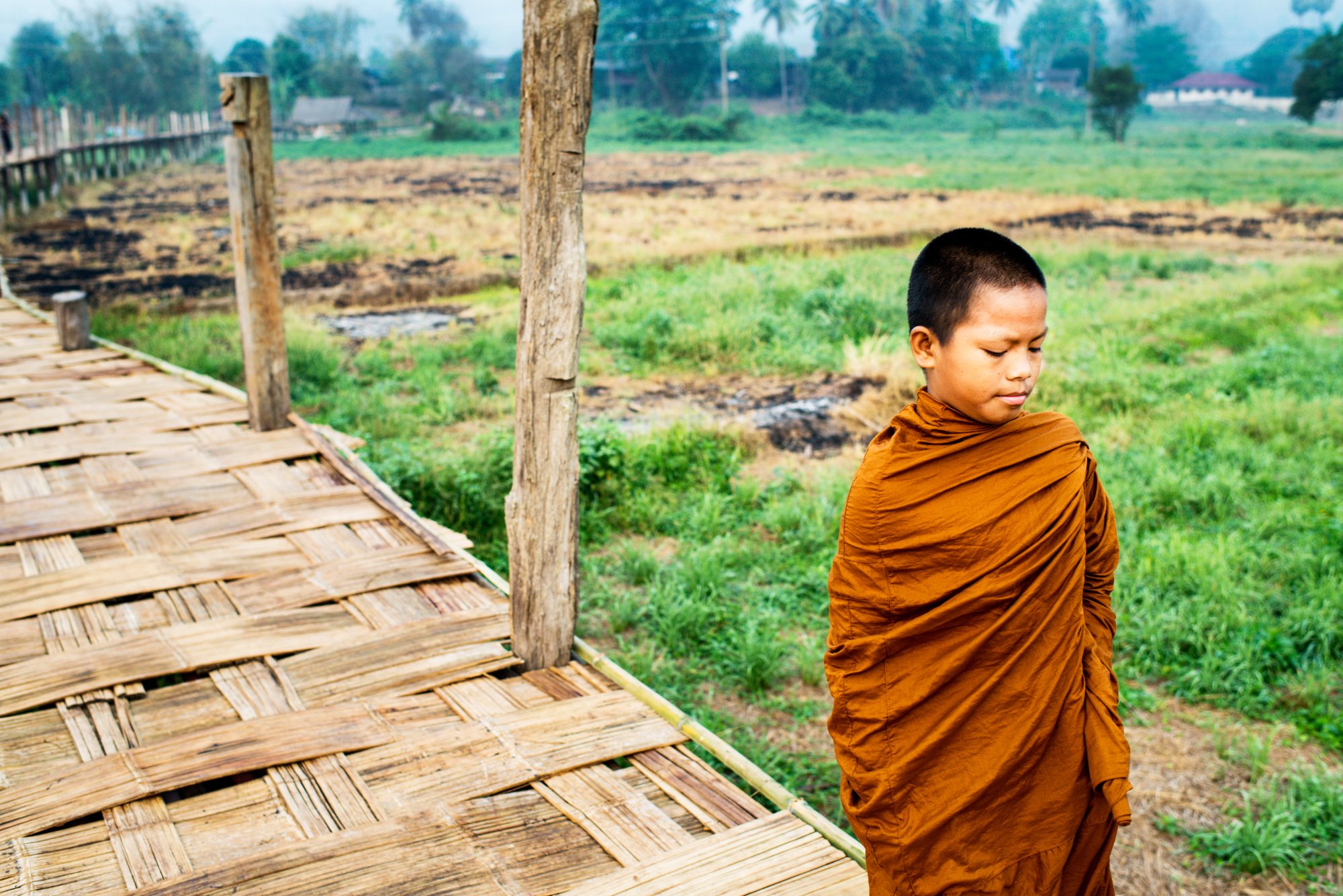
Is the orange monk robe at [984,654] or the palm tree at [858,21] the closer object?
the orange monk robe at [984,654]

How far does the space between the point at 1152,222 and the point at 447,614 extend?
1749 cm

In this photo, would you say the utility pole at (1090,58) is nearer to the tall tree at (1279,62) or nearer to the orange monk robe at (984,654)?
the tall tree at (1279,62)

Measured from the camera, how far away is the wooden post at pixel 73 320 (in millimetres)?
6589

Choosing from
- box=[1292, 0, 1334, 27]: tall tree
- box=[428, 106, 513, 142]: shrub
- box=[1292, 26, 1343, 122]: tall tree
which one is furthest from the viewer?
box=[1292, 0, 1334, 27]: tall tree

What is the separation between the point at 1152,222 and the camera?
17484 millimetres

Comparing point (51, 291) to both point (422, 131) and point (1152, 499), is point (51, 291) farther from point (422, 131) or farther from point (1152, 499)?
point (422, 131)

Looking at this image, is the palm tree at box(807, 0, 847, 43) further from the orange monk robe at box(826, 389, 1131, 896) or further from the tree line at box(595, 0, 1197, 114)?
the orange monk robe at box(826, 389, 1131, 896)

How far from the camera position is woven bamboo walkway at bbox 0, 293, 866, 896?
Answer: 2227 millimetres

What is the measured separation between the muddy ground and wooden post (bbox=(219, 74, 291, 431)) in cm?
589

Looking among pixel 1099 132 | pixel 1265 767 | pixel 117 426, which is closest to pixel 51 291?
pixel 117 426

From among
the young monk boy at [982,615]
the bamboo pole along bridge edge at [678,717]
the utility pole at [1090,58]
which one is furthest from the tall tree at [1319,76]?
the young monk boy at [982,615]

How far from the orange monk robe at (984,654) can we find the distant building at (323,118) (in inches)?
2170

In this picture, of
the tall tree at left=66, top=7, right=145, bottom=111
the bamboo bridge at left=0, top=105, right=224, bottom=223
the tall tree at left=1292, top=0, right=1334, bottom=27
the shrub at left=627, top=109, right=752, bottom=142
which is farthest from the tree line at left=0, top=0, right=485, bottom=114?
the tall tree at left=1292, top=0, right=1334, bottom=27

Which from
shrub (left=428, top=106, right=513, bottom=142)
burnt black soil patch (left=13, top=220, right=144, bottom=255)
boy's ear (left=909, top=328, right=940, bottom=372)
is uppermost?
shrub (left=428, top=106, right=513, bottom=142)
